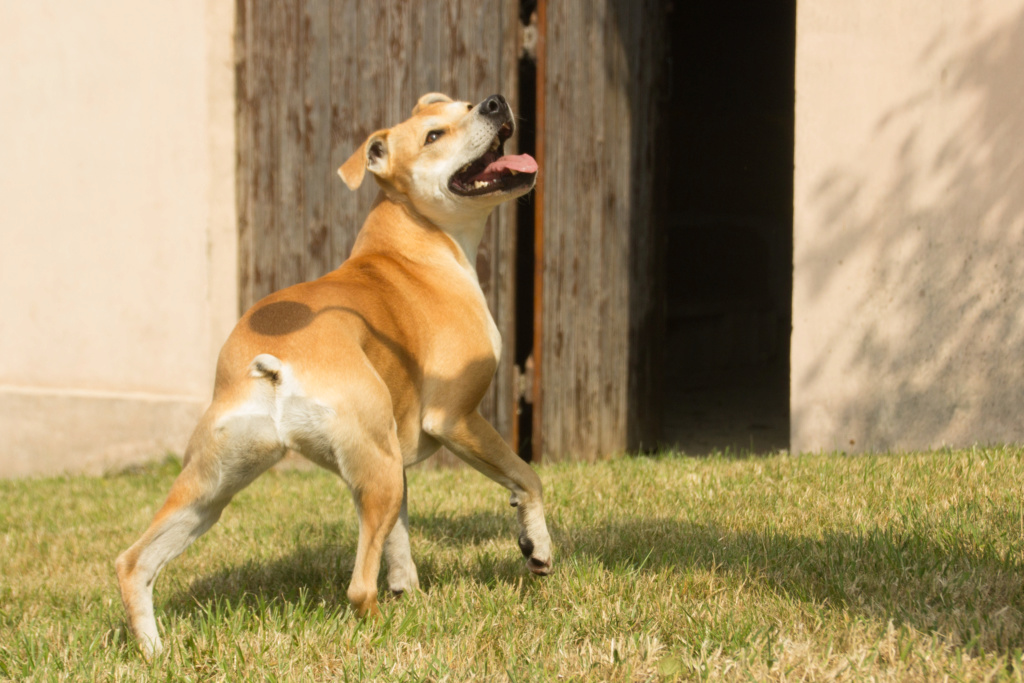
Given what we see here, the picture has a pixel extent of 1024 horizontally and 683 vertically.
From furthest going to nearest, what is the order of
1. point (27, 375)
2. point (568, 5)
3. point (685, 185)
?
point (685, 185)
point (27, 375)
point (568, 5)

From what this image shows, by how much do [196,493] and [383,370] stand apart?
670 millimetres

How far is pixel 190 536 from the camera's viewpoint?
114 inches

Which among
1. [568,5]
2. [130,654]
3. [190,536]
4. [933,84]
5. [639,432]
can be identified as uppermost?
[568,5]

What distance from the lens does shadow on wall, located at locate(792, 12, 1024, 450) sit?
5191 mm

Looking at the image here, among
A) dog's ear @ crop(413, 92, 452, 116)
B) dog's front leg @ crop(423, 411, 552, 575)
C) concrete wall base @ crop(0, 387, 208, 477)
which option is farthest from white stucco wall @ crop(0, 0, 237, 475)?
dog's front leg @ crop(423, 411, 552, 575)

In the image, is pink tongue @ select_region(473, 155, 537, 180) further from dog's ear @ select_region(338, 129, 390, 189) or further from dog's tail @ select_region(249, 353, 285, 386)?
dog's tail @ select_region(249, 353, 285, 386)

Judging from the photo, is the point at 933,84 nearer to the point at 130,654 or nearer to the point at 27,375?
the point at 130,654

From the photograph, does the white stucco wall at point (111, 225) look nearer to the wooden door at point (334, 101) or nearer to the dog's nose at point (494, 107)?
the wooden door at point (334, 101)

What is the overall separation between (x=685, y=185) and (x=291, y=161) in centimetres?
641

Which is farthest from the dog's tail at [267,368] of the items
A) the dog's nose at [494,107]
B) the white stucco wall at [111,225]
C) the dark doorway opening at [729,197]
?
the dark doorway opening at [729,197]

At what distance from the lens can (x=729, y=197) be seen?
12.6 m

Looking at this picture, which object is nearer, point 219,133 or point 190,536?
point 190,536

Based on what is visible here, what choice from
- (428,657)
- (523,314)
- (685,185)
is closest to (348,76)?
(523,314)

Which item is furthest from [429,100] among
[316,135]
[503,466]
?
[316,135]
